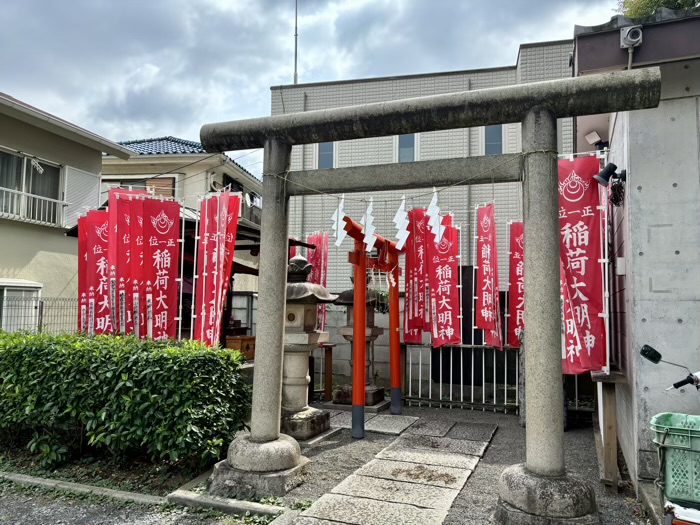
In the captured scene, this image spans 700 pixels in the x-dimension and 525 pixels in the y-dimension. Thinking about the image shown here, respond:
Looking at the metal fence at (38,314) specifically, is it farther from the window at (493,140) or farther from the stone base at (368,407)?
the window at (493,140)

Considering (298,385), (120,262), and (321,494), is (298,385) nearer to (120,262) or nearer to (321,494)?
(321,494)

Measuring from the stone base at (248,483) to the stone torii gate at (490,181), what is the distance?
15mm

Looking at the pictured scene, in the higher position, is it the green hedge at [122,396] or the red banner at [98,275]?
the red banner at [98,275]

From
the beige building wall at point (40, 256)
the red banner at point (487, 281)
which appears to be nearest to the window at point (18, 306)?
the beige building wall at point (40, 256)

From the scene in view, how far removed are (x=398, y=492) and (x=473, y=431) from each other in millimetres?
3557

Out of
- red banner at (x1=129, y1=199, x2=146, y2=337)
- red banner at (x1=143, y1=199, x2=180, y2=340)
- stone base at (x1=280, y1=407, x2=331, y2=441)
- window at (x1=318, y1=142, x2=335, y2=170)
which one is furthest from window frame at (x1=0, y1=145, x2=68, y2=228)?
stone base at (x1=280, y1=407, x2=331, y2=441)

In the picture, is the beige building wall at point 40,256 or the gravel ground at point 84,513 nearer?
the gravel ground at point 84,513

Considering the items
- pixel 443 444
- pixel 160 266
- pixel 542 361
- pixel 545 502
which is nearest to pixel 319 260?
pixel 160 266

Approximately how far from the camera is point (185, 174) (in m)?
19.5

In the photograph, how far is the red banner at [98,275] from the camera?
347 inches

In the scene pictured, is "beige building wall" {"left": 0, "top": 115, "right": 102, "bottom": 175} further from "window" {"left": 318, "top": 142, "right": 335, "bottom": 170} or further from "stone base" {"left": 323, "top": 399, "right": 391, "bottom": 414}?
"stone base" {"left": 323, "top": 399, "right": 391, "bottom": 414}

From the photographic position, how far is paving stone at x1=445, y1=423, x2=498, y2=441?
8.23 meters

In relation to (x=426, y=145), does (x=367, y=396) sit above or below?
below

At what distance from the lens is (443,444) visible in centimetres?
777
